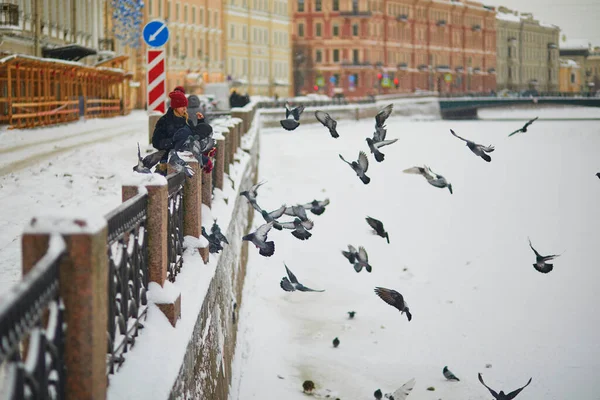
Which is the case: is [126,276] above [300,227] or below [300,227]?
above

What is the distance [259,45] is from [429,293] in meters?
84.7

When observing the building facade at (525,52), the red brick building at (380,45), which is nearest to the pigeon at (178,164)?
the red brick building at (380,45)

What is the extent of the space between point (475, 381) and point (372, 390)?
155 cm

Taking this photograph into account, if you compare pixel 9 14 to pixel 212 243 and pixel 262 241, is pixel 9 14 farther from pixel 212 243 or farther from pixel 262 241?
pixel 262 241

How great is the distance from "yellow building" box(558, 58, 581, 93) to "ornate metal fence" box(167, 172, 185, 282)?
167779 millimetres

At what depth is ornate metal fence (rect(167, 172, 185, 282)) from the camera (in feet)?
21.4

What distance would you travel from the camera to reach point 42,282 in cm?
316

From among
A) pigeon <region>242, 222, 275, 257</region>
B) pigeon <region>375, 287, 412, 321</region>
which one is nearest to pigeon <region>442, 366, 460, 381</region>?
pigeon <region>375, 287, 412, 321</region>

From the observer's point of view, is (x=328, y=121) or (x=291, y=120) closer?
(x=291, y=120)

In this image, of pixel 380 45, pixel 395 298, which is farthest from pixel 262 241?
pixel 380 45

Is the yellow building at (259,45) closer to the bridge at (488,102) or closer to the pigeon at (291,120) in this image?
the bridge at (488,102)

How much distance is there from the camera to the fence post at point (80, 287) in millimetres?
3383

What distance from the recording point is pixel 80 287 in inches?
139

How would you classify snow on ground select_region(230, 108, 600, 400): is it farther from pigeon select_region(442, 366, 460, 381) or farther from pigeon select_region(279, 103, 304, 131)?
pigeon select_region(279, 103, 304, 131)
